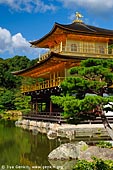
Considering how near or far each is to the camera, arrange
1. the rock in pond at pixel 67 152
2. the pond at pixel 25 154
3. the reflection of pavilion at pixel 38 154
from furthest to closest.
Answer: the rock in pond at pixel 67 152
the reflection of pavilion at pixel 38 154
the pond at pixel 25 154

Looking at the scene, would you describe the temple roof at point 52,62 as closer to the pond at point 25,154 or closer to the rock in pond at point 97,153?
the pond at point 25,154

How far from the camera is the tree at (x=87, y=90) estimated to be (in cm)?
973

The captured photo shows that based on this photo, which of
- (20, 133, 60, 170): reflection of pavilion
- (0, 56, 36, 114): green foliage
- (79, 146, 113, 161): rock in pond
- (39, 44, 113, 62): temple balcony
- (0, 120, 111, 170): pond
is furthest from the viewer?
(0, 56, 36, 114): green foliage

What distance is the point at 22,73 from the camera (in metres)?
32.7

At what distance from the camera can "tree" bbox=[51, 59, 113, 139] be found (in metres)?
9.73

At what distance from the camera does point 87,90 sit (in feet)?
35.4

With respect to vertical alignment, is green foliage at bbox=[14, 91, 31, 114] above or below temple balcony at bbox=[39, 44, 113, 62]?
below

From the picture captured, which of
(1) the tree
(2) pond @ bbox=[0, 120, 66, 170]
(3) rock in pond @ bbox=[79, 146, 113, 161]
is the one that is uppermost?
(1) the tree

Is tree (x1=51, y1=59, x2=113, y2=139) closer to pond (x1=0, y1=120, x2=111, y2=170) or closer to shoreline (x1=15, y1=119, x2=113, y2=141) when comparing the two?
pond (x1=0, y1=120, x2=111, y2=170)

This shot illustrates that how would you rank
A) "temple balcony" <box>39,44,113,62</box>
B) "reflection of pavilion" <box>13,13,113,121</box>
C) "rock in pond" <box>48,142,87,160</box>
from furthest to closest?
"temple balcony" <box>39,44,113,62</box>, "reflection of pavilion" <box>13,13,113,121</box>, "rock in pond" <box>48,142,87,160</box>

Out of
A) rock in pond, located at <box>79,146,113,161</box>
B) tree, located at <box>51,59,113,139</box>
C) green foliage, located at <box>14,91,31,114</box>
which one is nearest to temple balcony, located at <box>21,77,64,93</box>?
green foliage, located at <box>14,91,31,114</box>

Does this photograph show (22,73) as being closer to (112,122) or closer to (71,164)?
(112,122)

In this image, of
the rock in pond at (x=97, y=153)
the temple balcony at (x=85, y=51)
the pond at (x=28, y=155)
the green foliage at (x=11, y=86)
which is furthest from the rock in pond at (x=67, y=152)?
the green foliage at (x=11, y=86)

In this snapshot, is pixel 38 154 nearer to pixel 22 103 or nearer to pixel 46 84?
pixel 46 84
